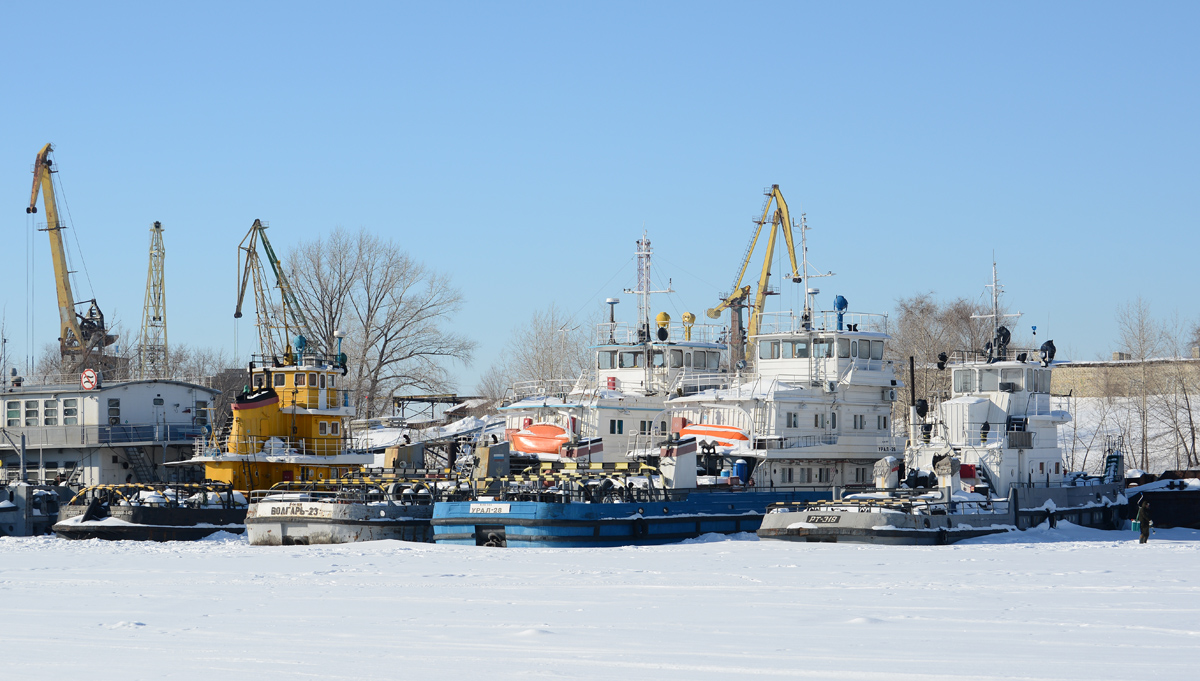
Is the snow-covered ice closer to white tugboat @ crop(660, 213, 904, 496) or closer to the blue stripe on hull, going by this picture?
the blue stripe on hull

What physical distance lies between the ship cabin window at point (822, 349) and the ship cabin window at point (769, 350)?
1299 millimetres

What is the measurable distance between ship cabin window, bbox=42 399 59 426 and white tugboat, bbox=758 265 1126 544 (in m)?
25.1

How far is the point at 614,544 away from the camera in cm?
3228

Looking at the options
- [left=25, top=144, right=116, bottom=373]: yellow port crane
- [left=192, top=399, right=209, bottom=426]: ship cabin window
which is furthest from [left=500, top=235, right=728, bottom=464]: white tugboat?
[left=25, top=144, right=116, bottom=373]: yellow port crane

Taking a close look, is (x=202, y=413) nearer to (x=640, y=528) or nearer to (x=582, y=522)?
(x=582, y=522)

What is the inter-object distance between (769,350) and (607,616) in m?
26.0

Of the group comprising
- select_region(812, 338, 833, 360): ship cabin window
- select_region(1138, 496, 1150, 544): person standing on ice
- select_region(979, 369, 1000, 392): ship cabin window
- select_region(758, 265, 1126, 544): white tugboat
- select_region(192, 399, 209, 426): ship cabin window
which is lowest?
select_region(1138, 496, 1150, 544): person standing on ice

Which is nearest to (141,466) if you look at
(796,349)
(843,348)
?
(796,349)

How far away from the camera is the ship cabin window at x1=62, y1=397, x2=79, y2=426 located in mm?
43062

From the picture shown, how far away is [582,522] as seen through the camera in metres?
31.6

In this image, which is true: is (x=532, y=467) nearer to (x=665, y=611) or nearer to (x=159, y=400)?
(x=159, y=400)

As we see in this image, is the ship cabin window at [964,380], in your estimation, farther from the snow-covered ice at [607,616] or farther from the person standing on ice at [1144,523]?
the snow-covered ice at [607,616]

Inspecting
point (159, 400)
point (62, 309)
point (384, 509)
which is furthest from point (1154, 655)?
point (62, 309)

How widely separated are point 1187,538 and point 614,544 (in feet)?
57.2
